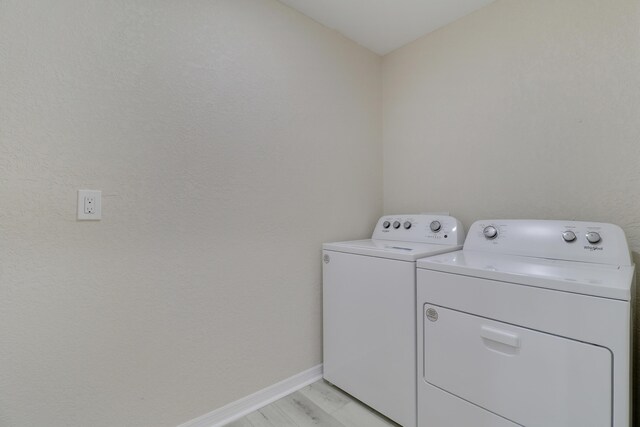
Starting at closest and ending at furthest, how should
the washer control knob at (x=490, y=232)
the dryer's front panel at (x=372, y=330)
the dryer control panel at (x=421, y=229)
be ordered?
the dryer's front panel at (x=372, y=330) → the washer control knob at (x=490, y=232) → the dryer control panel at (x=421, y=229)

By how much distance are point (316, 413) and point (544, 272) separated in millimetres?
1203

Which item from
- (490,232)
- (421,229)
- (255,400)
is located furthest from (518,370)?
(255,400)

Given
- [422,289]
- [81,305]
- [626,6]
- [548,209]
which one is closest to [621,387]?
[422,289]

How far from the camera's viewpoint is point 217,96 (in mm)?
1367

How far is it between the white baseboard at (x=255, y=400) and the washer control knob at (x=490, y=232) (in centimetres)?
122

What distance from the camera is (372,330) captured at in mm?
1408

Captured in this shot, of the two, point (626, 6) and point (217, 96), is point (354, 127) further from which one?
point (626, 6)

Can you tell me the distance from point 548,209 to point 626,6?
35.6 inches

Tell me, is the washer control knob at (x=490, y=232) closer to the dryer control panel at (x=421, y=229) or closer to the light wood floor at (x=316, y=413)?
the dryer control panel at (x=421, y=229)

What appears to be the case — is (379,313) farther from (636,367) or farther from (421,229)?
(636,367)

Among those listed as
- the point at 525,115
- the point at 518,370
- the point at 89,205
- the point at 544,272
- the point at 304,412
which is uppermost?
the point at 525,115

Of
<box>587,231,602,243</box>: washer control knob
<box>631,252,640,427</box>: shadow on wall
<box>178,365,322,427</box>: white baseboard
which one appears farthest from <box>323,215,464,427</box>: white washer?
<box>631,252,640,427</box>: shadow on wall

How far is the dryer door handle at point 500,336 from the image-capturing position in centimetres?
93

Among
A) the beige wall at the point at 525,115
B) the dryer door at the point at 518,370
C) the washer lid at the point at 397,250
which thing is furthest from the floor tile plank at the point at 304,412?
the beige wall at the point at 525,115
